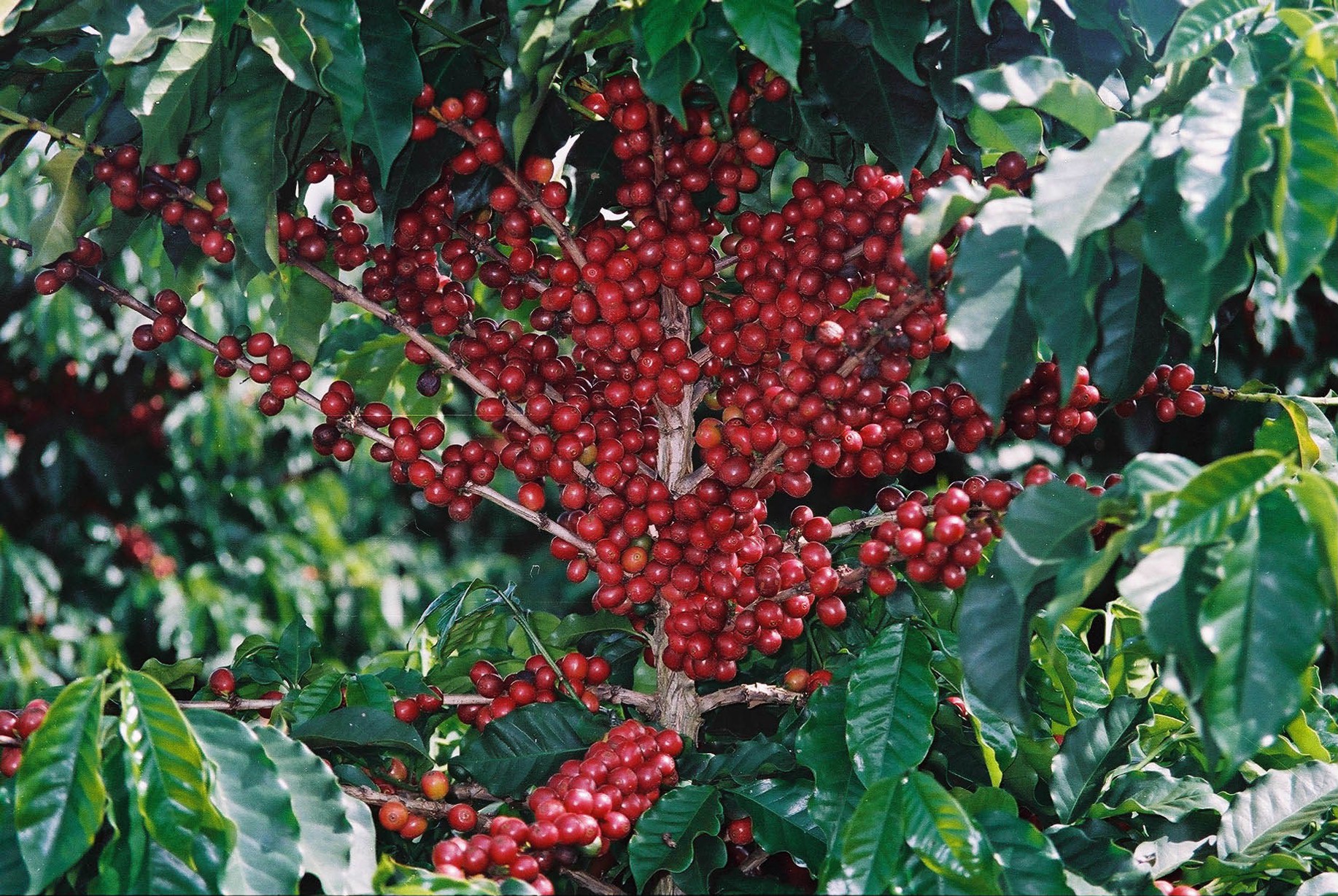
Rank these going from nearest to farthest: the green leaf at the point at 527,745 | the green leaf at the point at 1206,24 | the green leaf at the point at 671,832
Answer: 1. the green leaf at the point at 1206,24
2. the green leaf at the point at 671,832
3. the green leaf at the point at 527,745

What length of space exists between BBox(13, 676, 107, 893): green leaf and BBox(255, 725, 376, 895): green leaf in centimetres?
10

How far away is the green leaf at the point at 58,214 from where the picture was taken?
0.94 metres

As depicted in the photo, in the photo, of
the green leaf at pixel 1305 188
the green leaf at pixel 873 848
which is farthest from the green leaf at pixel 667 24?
the green leaf at pixel 873 848

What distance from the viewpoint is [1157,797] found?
33.9 inches

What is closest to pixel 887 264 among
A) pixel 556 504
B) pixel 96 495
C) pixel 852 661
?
pixel 852 661

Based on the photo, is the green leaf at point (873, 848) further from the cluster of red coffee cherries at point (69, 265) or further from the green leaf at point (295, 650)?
the cluster of red coffee cherries at point (69, 265)

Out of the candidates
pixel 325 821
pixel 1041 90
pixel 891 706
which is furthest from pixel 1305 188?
pixel 325 821

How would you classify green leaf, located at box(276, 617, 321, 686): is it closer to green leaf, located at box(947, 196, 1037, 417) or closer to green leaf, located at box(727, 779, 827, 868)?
green leaf, located at box(727, 779, 827, 868)

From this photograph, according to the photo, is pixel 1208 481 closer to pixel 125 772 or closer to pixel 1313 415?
pixel 1313 415

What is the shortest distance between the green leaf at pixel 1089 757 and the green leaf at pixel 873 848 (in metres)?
0.21

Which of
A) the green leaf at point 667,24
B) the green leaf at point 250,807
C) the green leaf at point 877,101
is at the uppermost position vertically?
the green leaf at point 667,24

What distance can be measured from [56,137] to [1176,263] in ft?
2.77

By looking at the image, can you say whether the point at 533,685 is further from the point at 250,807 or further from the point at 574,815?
the point at 250,807

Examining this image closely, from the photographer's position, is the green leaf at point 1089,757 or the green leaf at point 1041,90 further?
the green leaf at point 1089,757
